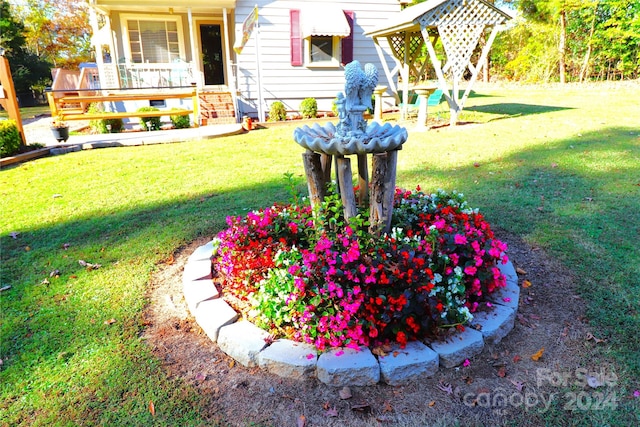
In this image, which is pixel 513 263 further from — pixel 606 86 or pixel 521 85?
pixel 521 85

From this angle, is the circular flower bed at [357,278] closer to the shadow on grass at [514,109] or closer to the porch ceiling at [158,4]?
the shadow on grass at [514,109]

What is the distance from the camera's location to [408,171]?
574 cm

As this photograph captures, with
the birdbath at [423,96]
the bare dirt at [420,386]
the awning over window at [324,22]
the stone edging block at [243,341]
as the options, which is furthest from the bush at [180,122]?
the stone edging block at [243,341]

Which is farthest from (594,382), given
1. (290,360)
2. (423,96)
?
(423,96)

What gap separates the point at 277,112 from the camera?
434 inches

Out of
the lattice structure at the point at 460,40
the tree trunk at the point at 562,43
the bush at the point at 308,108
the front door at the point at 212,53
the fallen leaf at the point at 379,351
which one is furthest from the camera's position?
the tree trunk at the point at 562,43

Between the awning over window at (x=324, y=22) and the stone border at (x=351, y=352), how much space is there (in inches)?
397

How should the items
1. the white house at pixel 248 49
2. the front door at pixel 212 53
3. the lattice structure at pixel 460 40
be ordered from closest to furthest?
1. the lattice structure at pixel 460 40
2. the white house at pixel 248 49
3. the front door at pixel 212 53

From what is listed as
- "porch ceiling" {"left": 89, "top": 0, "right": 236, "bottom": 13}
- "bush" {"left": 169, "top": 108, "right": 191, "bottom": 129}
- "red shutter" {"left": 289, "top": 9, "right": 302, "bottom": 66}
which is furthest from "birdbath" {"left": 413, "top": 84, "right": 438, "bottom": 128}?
"bush" {"left": 169, "top": 108, "right": 191, "bottom": 129}

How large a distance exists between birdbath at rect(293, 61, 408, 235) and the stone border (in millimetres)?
861

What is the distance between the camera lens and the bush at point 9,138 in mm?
7238

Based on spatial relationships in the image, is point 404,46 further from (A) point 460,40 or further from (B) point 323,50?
(B) point 323,50

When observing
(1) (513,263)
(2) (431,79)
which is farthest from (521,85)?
(1) (513,263)

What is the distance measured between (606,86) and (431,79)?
32.4ft
